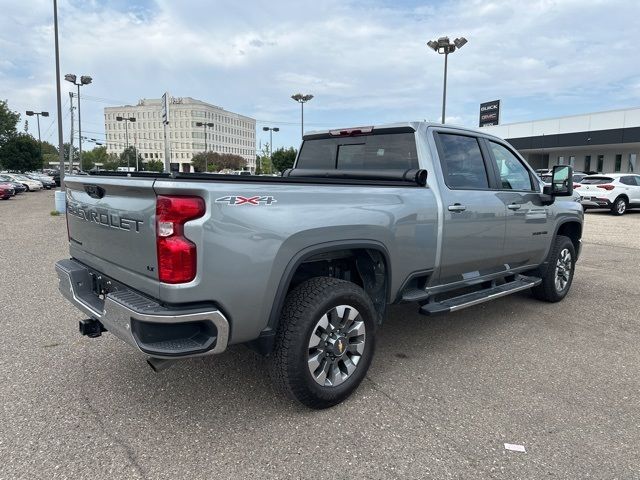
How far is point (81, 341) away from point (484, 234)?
12.4 feet

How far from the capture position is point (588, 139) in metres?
35.6

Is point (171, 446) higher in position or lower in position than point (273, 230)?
lower

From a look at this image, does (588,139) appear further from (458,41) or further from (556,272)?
(556,272)

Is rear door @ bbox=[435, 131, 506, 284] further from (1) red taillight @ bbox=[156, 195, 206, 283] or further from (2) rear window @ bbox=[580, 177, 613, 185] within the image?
(2) rear window @ bbox=[580, 177, 613, 185]

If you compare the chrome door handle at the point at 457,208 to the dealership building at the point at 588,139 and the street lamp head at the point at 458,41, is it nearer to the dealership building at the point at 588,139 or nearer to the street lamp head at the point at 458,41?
the street lamp head at the point at 458,41

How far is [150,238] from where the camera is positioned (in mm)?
2549

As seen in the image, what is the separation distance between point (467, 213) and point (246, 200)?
2.18 metres

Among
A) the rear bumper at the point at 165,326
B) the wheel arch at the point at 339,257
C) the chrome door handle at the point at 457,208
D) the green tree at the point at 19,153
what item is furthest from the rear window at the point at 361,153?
the green tree at the point at 19,153

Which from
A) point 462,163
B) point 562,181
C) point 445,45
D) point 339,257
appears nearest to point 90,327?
point 339,257

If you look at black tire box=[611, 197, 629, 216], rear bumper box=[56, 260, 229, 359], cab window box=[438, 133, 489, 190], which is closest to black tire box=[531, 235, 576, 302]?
cab window box=[438, 133, 489, 190]

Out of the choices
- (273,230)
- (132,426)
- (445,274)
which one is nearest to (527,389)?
(445,274)

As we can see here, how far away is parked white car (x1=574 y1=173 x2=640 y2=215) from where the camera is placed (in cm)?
1755

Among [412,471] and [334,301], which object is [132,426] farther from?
[412,471]

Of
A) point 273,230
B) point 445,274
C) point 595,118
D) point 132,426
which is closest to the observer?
point 273,230
